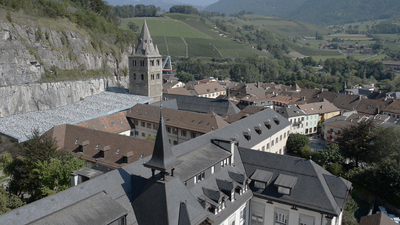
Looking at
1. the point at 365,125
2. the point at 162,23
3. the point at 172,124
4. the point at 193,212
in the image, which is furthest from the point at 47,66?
the point at 162,23

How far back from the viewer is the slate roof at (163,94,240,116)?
2216 inches

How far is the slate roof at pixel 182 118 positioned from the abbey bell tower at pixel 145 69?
9.03 m

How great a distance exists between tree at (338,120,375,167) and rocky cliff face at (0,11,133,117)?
152 feet

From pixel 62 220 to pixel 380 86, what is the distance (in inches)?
5378

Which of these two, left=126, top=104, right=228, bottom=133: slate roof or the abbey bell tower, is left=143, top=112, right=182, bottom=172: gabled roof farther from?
the abbey bell tower

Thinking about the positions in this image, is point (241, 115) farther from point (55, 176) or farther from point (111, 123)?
point (55, 176)

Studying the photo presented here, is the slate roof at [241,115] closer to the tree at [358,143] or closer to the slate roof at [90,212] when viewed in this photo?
the tree at [358,143]

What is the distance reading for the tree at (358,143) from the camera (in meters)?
40.8

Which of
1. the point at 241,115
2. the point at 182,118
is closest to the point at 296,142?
the point at 241,115

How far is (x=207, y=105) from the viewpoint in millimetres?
60031

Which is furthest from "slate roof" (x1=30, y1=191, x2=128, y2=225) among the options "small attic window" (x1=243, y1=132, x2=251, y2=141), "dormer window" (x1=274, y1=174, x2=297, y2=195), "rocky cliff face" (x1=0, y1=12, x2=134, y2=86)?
"rocky cliff face" (x1=0, y1=12, x2=134, y2=86)

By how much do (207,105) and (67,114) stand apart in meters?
24.3

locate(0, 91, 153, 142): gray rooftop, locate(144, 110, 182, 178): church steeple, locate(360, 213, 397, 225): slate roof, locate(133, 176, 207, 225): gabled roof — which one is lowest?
locate(360, 213, 397, 225): slate roof

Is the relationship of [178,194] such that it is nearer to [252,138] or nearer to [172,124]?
[252,138]
